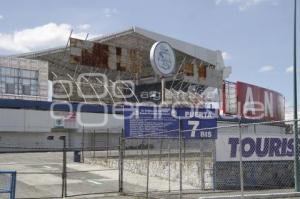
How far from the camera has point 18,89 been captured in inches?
3076

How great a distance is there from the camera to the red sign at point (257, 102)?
151 feet

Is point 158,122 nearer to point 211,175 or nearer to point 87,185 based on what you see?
point 211,175

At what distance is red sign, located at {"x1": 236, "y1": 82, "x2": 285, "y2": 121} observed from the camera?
46094mm

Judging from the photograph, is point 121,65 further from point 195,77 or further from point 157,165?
point 157,165

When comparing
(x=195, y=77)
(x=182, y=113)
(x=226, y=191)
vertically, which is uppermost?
(x=195, y=77)

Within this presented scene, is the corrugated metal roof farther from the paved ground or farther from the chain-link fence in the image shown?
the chain-link fence

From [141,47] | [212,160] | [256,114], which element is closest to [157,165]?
[212,160]

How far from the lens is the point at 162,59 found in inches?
2240

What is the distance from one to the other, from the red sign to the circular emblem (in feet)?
37.8

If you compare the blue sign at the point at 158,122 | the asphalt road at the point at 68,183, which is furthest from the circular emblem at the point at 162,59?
the asphalt road at the point at 68,183

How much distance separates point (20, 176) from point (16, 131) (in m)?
43.6

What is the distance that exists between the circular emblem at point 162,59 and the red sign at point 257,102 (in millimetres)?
11520

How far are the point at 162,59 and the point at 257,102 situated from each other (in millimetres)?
13051

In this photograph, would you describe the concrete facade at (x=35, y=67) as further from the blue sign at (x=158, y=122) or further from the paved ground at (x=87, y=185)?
the blue sign at (x=158, y=122)
